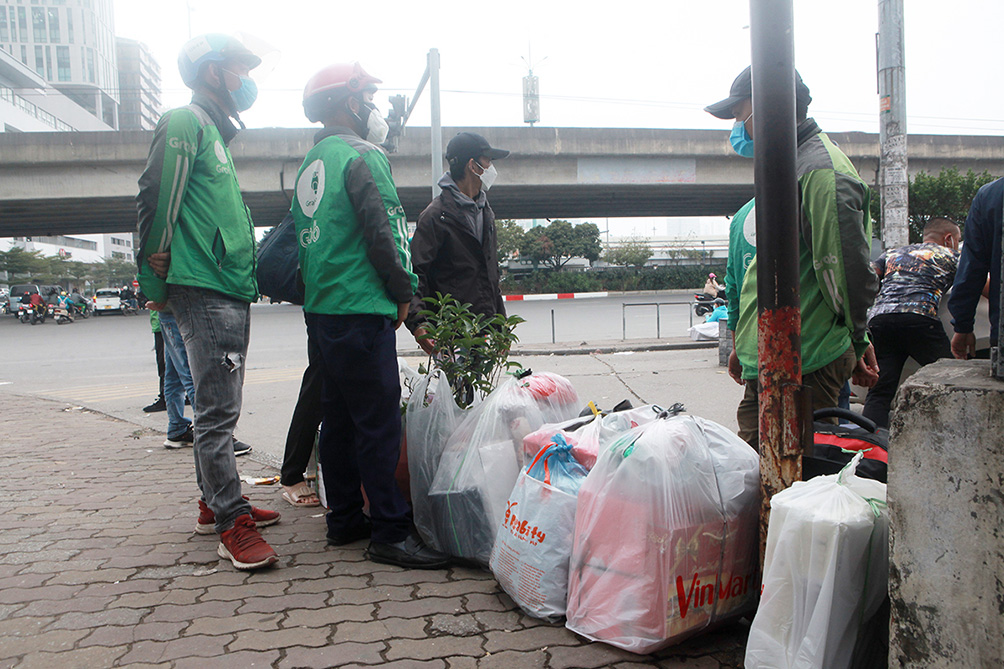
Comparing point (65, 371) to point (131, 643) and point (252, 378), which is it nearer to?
point (252, 378)

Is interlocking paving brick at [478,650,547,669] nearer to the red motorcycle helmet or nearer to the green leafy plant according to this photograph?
the green leafy plant

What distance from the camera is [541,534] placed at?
7.27 ft

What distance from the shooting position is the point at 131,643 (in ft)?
6.96

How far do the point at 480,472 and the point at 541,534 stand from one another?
45 cm

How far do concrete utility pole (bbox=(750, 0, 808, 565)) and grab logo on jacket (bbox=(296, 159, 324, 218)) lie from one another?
5.22 feet

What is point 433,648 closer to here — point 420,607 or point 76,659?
point 420,607

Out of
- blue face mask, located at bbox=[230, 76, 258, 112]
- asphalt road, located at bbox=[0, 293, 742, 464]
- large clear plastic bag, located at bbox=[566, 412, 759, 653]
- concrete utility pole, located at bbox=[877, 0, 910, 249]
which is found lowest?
asphalt road, located at bbox=[0, 293, 742, 464]

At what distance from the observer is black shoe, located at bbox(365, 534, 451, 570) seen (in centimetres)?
262

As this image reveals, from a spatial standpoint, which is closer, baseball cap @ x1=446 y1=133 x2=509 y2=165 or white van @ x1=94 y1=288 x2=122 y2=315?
baseball cap @ x1=446 y1=133 x2=509 y2=165

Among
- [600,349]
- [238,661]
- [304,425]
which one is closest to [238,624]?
[238,661]

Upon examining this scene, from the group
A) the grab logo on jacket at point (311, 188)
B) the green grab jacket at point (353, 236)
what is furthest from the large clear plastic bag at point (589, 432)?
the grab logo on jacket at point (311, 188)

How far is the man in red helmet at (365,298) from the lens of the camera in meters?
2.62

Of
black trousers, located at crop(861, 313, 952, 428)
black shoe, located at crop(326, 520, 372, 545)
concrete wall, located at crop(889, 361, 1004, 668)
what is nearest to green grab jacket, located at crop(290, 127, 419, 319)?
black shoe, located at crop(326, 520, 372, 545)

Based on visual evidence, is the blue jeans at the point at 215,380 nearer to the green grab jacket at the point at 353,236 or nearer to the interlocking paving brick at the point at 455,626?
the green grab jacket at the point at 353,236
